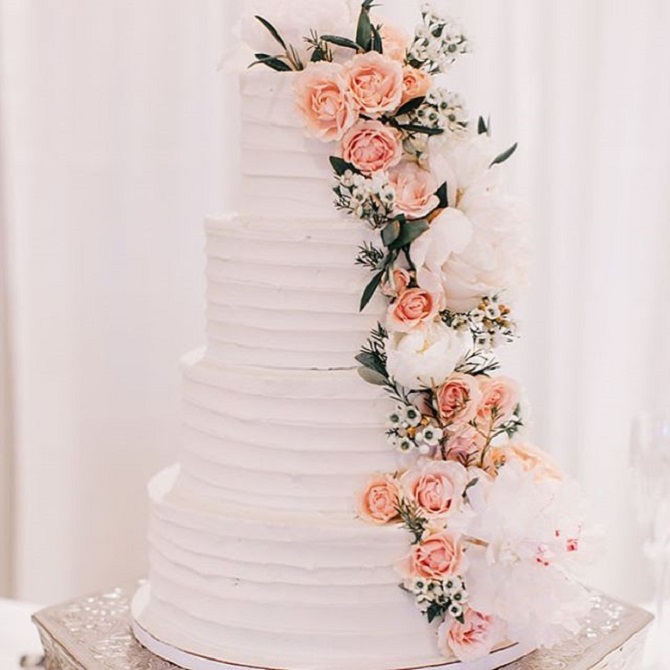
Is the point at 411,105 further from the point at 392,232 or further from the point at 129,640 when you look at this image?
the point at 129,640

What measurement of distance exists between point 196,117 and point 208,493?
125 cm

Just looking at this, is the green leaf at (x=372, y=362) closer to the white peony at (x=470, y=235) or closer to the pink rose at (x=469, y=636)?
the white peony at (x=470, y=235)

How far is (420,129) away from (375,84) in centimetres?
8

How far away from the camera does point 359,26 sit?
1.39 metres

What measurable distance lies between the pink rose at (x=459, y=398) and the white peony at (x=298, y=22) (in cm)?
40

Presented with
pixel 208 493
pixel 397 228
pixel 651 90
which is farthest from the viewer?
pixel 651 90

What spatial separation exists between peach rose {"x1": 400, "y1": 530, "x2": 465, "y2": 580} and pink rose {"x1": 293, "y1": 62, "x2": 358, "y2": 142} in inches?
18.6

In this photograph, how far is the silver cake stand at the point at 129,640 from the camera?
1493mm

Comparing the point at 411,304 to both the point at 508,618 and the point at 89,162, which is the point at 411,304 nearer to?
the point at 508,618

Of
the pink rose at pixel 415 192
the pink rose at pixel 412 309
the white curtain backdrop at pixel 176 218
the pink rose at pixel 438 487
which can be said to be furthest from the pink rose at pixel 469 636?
the white curtain backdrop at pixel 176 218

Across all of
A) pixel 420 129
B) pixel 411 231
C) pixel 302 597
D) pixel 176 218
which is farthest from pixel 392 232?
pixel 176 218

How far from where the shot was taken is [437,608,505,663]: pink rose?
141cm

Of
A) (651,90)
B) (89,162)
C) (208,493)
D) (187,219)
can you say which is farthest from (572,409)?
(208,493)

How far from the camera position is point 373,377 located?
1.40m
